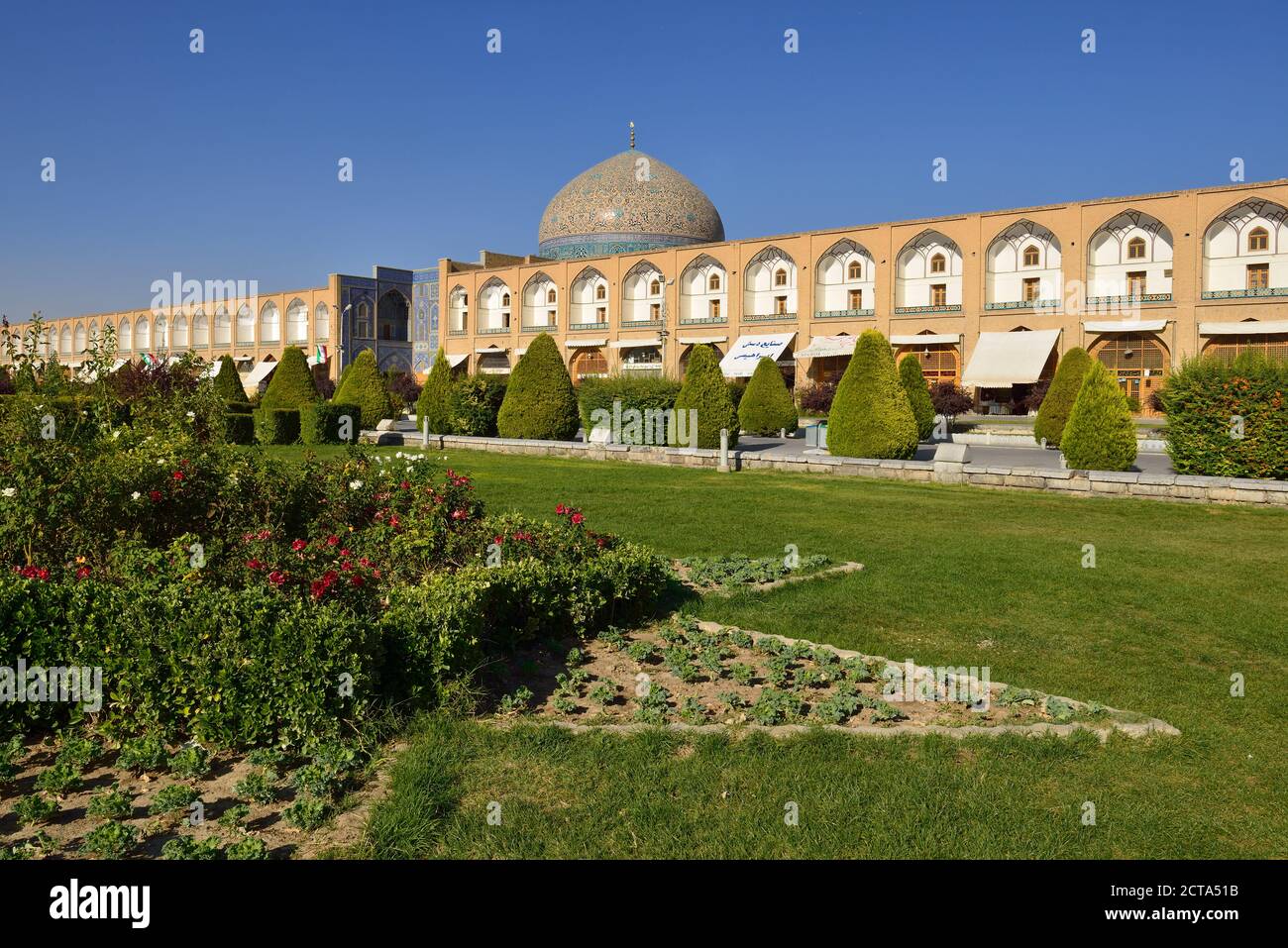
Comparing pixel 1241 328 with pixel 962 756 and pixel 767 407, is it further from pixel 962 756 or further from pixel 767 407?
pixel 962 756

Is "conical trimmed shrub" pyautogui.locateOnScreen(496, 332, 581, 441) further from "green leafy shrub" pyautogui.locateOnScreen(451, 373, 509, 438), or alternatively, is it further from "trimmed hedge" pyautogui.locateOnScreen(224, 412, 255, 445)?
"trimmed hedge" pyautogui.locateOnScreen(224, 412, 255, 445)

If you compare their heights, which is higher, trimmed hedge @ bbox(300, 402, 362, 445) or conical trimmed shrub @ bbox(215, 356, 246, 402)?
conical trimmed shrub @ bbox(215, 356, 246, 402)

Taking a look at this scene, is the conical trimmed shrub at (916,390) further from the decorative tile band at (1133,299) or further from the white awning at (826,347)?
the white awning at (826,347)

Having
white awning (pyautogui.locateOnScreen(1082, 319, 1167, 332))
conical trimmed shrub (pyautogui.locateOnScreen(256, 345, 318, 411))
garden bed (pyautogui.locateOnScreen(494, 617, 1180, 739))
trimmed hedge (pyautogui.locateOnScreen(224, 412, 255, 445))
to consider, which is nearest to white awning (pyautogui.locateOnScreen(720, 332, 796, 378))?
white awning (pyautogui.locateOnScreen(1082, 319, 1167, 332))

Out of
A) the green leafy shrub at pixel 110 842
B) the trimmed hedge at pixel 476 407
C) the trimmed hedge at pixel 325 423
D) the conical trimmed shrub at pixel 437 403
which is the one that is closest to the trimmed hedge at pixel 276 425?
the trimmed hedge at pixel 325 423

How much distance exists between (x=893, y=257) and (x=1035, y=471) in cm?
2326

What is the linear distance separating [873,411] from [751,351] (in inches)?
898

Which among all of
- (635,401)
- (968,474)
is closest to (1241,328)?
(635,401)

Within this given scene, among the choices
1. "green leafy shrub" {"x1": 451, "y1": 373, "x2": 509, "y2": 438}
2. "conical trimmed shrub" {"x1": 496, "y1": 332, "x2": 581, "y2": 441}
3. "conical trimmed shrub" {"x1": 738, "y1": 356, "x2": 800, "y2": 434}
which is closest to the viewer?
"conical trimmed shrub" {"x1": 496, "y1": 332, "x2": 581, "y2": 441}

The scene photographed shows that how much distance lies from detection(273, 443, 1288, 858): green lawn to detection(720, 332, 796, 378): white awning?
28133 millimetres

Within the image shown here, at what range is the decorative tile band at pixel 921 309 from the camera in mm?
31672

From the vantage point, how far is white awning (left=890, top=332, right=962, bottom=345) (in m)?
31.7

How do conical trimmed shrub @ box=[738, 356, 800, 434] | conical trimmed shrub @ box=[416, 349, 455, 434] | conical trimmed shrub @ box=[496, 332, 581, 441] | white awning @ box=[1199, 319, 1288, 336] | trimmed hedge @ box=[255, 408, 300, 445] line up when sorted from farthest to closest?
white awning @ box=[1199, 319, 1288, 336] → conical trimmed shrub @ box=[738, 356, 800, 434] → conical trimmed shrub @ box=[416, 349, 455, 434] → trimmed hedge @ box=[255, 408, 300, 445] → conical trimmed shrub @ box=[496, 332, 581, 441]
